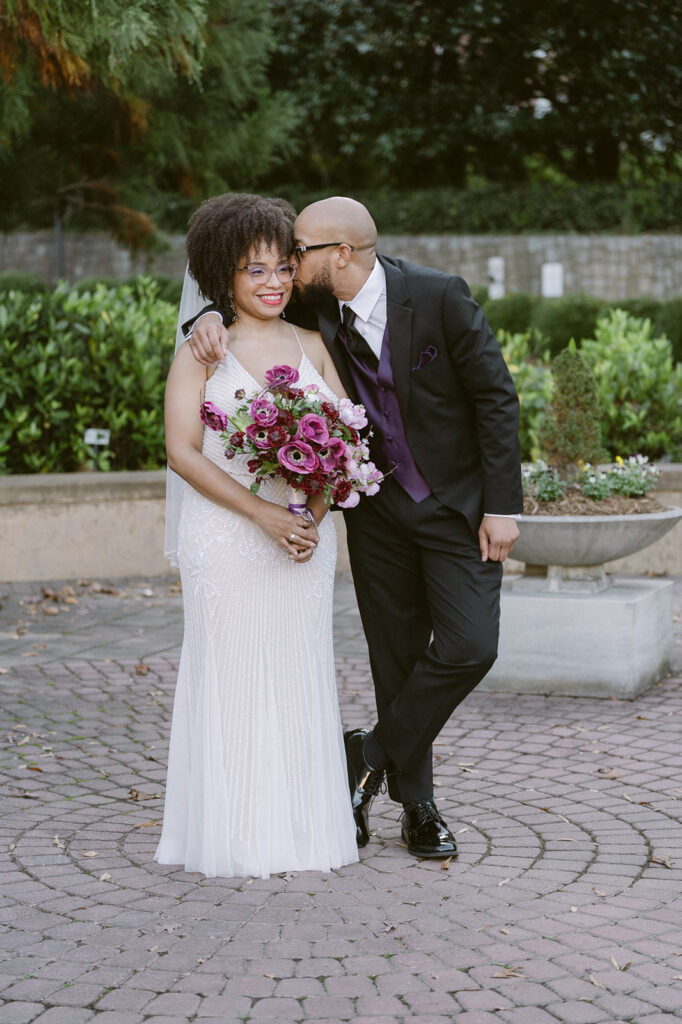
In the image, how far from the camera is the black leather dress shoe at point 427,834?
14.8 ft

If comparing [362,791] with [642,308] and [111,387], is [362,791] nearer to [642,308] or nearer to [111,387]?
[111,387]

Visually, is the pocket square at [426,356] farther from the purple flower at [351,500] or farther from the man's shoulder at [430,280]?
the purple flower at [351,500]

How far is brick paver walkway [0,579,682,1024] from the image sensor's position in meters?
3.48

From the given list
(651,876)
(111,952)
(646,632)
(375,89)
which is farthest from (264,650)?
(375,89)

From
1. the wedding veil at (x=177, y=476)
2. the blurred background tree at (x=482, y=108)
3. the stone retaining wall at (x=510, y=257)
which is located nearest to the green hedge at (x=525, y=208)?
the blurred background tree at (x=482, y=108)

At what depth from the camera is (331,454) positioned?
13.3ft

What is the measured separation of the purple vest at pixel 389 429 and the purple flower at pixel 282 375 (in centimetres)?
34

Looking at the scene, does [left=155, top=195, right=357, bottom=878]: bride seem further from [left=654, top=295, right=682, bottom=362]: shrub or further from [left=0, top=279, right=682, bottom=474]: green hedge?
[left=654, top=295, right=682, bottom=362]: shrub

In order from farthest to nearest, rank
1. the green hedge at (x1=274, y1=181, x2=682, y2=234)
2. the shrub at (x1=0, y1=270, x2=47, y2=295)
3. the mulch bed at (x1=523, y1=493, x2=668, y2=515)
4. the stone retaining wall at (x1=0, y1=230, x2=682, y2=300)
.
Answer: the green hedge at (x1=274, y1=181, x2=682, y2=234) < the stone retaining wall at (x1=0, y1=230, x2=682, y2=300) < the shrub at (x1=0, y1=270, x2=47, y2=295) < the mulch bed at (x1=523, y1=493, x2=668, y2=515)

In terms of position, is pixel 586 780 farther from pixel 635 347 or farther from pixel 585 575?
pixel 635 347

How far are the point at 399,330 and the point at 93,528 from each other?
5.64 metres

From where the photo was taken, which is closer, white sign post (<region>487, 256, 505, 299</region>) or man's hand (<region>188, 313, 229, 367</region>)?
man's hand (<region>188, 313, 229, 367</region>)

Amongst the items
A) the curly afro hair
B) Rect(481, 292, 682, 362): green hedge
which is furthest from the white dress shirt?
Rect(481, 292, 682, 362): green hedge

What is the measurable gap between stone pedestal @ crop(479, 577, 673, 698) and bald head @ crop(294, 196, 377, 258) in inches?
110
